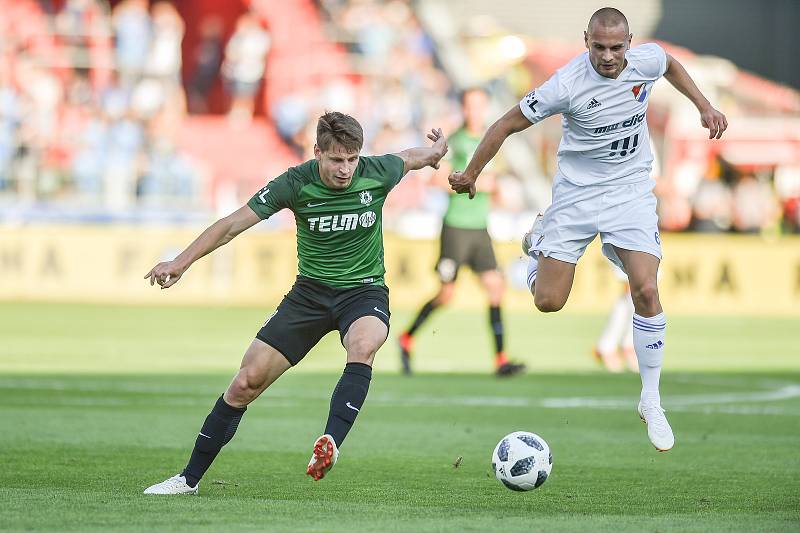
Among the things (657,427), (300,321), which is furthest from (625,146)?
(300,321)

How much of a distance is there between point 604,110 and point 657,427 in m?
1.86

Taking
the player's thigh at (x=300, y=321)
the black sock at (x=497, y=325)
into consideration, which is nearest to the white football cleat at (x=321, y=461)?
the player's thigh at (x=300, y=321)

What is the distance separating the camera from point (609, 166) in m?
8.51

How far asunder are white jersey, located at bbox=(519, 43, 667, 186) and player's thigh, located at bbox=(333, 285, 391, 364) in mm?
1482

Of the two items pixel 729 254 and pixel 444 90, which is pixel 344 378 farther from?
pixel 444 90

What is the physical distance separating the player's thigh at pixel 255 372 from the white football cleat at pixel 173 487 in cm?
47

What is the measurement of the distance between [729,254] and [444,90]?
27.3 feet

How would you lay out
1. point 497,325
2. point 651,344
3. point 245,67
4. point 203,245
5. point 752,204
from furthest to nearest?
point 245,67 → point 752,204 → point 497,325 → point 651,344 → point 203,245

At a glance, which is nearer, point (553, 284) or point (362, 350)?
point (362, 350)

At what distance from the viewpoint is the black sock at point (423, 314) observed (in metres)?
14.3

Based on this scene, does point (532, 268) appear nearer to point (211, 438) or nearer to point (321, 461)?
point (211, 438)

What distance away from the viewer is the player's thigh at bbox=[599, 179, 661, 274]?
841cm

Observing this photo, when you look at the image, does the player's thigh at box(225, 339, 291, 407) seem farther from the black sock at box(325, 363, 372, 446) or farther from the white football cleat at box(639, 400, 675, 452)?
the white football cleat at box(639, 400, 675, 452)

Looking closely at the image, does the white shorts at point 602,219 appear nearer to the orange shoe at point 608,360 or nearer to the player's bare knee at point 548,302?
the player's bare knee at point 548,302
